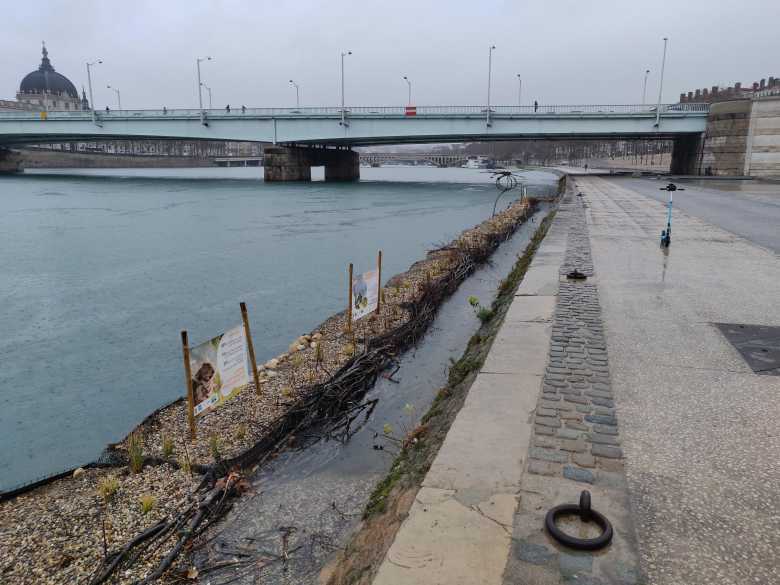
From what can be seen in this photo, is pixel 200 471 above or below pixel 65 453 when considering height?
above

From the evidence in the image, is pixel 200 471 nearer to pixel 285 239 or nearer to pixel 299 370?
pixel 299 370

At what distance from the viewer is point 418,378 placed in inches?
352

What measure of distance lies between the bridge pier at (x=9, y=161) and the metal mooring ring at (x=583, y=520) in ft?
365

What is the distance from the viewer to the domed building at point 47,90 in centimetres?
17638

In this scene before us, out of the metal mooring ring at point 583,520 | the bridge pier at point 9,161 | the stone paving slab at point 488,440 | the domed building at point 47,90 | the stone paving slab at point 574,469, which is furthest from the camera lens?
the domed building at point 47,90

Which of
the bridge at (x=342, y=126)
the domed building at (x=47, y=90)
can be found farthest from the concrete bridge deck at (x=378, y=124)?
the domed building at (x=47, y=90)

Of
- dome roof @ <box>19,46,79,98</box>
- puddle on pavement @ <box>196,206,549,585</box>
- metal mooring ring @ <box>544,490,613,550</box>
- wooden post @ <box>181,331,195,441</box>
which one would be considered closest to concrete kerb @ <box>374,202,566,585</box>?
metal mooring ring @ <box>544,490,613,550</box>

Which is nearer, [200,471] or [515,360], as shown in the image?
[200,471]

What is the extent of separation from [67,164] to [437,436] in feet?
476

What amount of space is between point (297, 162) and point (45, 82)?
5830 inches

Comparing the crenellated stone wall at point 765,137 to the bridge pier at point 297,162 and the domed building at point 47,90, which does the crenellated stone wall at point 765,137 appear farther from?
the domed building at point 47,90

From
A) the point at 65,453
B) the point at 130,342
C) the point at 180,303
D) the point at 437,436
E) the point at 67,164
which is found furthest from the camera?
the point at 67,164

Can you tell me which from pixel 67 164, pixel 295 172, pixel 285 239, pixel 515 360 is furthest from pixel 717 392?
pixel 67 164

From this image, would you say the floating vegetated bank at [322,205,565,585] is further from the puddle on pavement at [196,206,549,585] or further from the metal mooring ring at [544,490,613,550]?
the metal mooring ring at [544,490,613,550]
